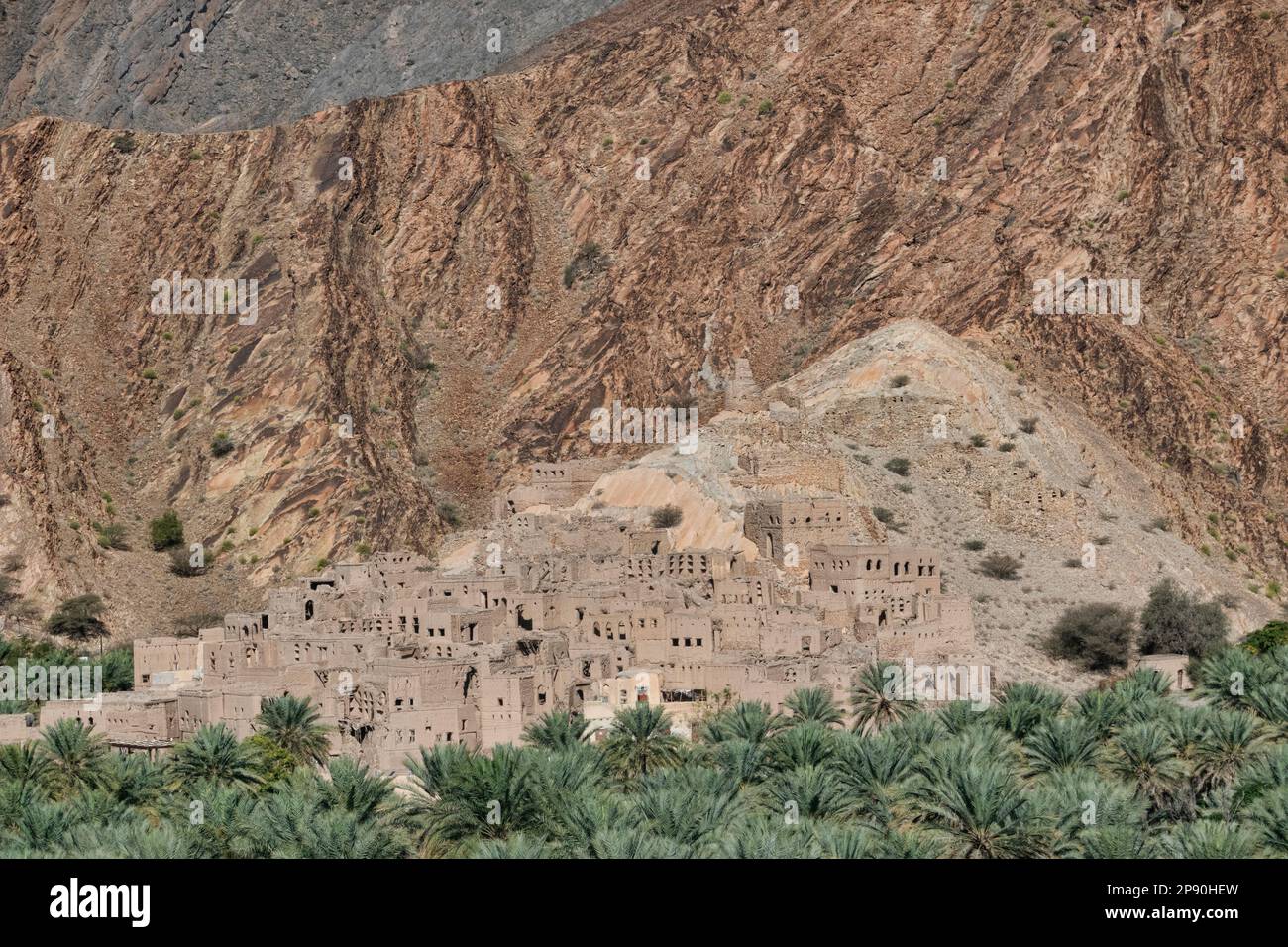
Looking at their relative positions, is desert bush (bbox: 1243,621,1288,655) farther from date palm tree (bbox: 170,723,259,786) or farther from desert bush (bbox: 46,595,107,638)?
desert bush (bbox: 46,595,107,638)

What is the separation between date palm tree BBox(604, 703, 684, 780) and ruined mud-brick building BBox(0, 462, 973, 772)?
4.21 m

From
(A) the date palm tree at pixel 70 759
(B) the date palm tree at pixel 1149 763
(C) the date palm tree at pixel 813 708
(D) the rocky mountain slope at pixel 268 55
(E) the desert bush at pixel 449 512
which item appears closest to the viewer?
(B) the date palm tree at pixel 1149 763

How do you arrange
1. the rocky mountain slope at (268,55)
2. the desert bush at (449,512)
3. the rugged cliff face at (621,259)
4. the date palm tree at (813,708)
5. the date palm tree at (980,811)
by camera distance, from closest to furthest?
the date palm tree at (980,811), the date palm tree at (813,708), the rugged cliff face at (621,259), the desert bush at (449,512), the rocky mountain slope at (268,55)

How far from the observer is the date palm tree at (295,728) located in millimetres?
67250

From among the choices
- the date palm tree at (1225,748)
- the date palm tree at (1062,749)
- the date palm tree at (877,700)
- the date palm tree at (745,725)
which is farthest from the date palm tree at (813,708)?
the date palm tree at (1225,748)

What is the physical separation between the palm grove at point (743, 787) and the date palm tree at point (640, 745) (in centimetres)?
7

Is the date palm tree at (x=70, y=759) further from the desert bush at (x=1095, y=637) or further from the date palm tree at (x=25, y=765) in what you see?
the desert bush at (x=1095, y=637)

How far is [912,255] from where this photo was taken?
439ft

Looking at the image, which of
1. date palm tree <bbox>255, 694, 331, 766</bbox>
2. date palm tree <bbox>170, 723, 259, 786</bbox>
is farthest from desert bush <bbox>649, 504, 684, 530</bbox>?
date palm tree <bbox>170, 723, 259, 786</bbox>

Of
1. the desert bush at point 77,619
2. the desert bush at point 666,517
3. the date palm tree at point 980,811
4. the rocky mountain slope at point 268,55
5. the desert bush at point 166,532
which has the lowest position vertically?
the date palm tree at point 980,811

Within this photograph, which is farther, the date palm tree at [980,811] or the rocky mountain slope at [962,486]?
the rocky mountain slope at [962,486]

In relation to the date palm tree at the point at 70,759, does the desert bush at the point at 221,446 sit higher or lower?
higher
